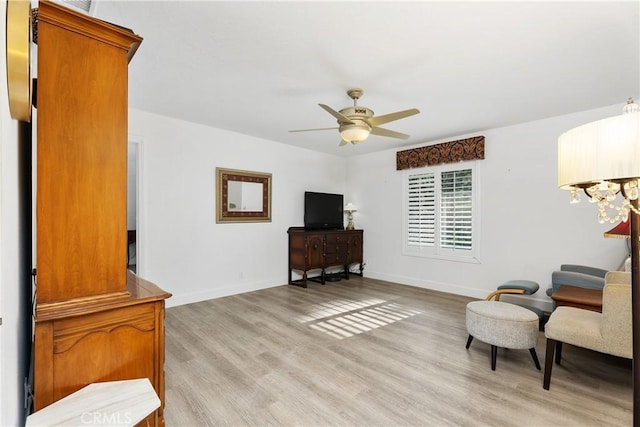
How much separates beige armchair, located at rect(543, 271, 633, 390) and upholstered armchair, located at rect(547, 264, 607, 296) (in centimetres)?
85

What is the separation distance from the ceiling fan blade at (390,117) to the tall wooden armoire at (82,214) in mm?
1964

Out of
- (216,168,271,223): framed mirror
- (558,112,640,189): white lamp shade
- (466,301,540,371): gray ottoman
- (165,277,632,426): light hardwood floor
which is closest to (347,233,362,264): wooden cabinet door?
(216,168,271,223): framed mirror

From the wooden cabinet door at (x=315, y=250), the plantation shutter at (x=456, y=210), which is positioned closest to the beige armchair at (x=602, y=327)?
the plantation shutter at (x=456, y=210)

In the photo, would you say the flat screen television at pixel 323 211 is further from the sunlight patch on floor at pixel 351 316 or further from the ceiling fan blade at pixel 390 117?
the ceiling fan blade at pixel 390 117

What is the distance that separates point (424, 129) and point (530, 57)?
1971mm

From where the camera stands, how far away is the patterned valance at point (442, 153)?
4461mm

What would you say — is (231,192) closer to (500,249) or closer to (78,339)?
(78,339)

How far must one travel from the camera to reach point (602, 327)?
195 cm

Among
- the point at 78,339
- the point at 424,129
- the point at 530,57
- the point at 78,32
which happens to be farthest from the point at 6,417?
the point at 424,129

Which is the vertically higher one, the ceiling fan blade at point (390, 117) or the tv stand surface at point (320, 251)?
the ceiling fan blade at point (390, 117)

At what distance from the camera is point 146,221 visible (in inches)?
149

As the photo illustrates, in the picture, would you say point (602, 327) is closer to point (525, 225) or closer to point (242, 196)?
point (525, 225)

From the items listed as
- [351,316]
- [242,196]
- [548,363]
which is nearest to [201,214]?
[242,196]

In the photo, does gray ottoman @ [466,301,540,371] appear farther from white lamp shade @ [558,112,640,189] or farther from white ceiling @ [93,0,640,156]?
white ceiling @ [93,0,640,156]
